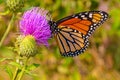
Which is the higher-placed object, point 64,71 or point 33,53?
point 33,53

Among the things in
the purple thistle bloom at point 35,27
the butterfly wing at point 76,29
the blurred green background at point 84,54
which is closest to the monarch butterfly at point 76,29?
the butterfly wing at point 76,29

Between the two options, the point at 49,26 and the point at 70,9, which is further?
the point at 70,9

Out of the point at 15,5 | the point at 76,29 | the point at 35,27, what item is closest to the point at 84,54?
the point at 76,29

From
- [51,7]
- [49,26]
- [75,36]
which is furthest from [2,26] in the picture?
[49,26]

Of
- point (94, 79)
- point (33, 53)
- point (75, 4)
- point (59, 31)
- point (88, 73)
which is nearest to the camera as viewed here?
point (33, 53)

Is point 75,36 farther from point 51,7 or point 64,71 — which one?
point 64,71

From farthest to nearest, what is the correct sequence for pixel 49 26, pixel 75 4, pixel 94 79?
pixel 94 79
pixel 75 4
pixel 49 26
